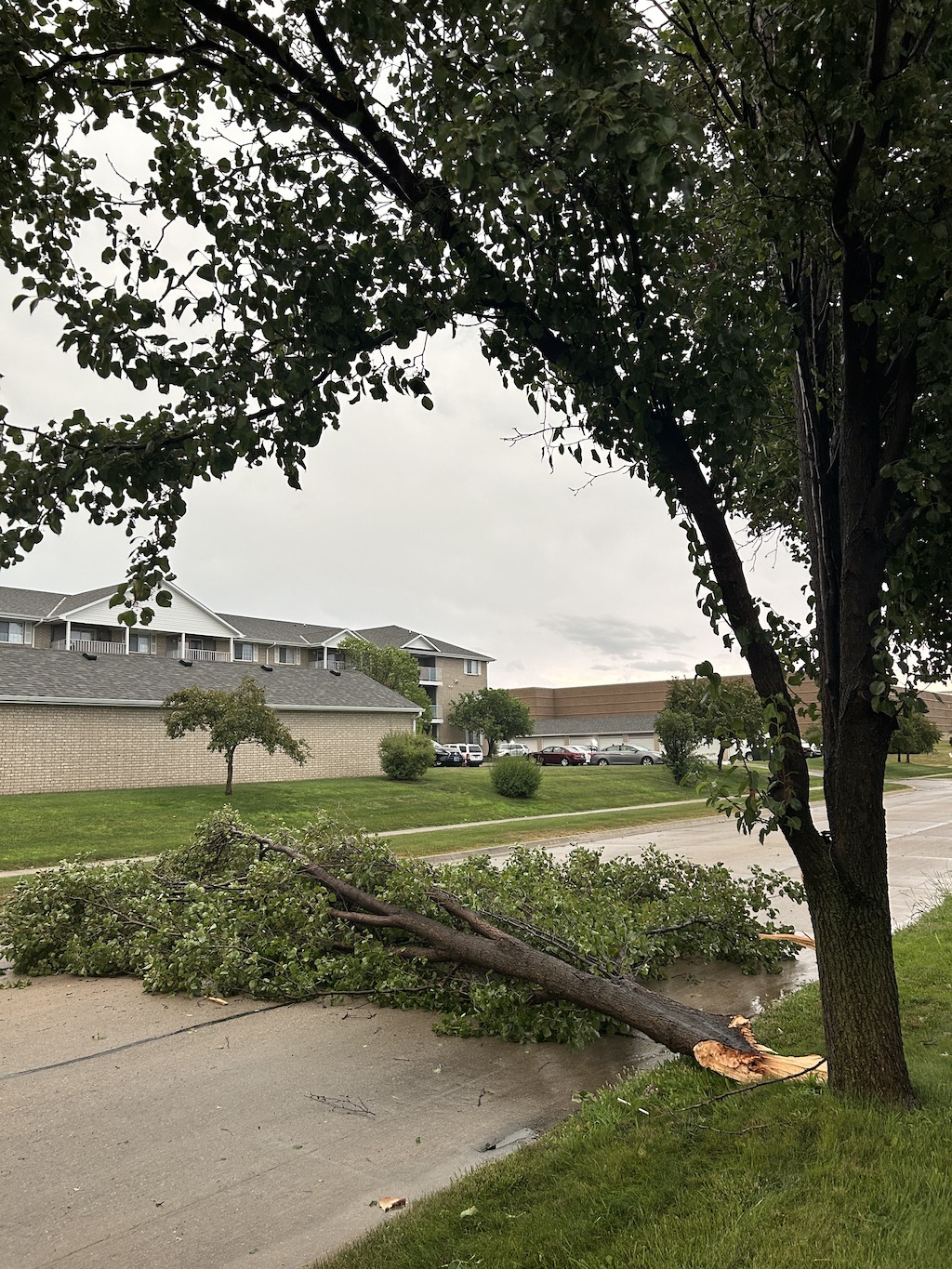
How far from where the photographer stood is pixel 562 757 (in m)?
58.3

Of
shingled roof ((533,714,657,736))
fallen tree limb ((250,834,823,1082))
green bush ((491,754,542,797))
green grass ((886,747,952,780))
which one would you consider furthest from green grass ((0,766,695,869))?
shingled roof ((533,714,657,736))

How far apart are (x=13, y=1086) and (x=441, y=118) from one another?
5.76m

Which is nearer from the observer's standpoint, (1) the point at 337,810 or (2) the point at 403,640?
(1) the point at 337,810

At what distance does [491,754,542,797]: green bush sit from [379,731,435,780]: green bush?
360 centimetres

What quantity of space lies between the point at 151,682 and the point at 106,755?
361cm

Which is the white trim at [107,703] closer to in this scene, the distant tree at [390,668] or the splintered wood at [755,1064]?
the distant tree at [390,668]

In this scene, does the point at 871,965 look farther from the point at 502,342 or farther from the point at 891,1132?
the point at 502,342

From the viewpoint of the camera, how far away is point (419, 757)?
3147 cm

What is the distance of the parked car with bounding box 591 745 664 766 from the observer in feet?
194

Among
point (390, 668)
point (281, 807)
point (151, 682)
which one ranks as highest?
point (390, 668)

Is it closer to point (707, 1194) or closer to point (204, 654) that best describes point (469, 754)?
point (204, 654)

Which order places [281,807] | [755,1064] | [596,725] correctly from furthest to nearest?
[596,725], [281,807], [755,1064]

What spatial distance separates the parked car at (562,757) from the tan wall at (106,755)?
1095 inches

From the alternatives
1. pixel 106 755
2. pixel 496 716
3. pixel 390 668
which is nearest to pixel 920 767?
pixel 496 716
